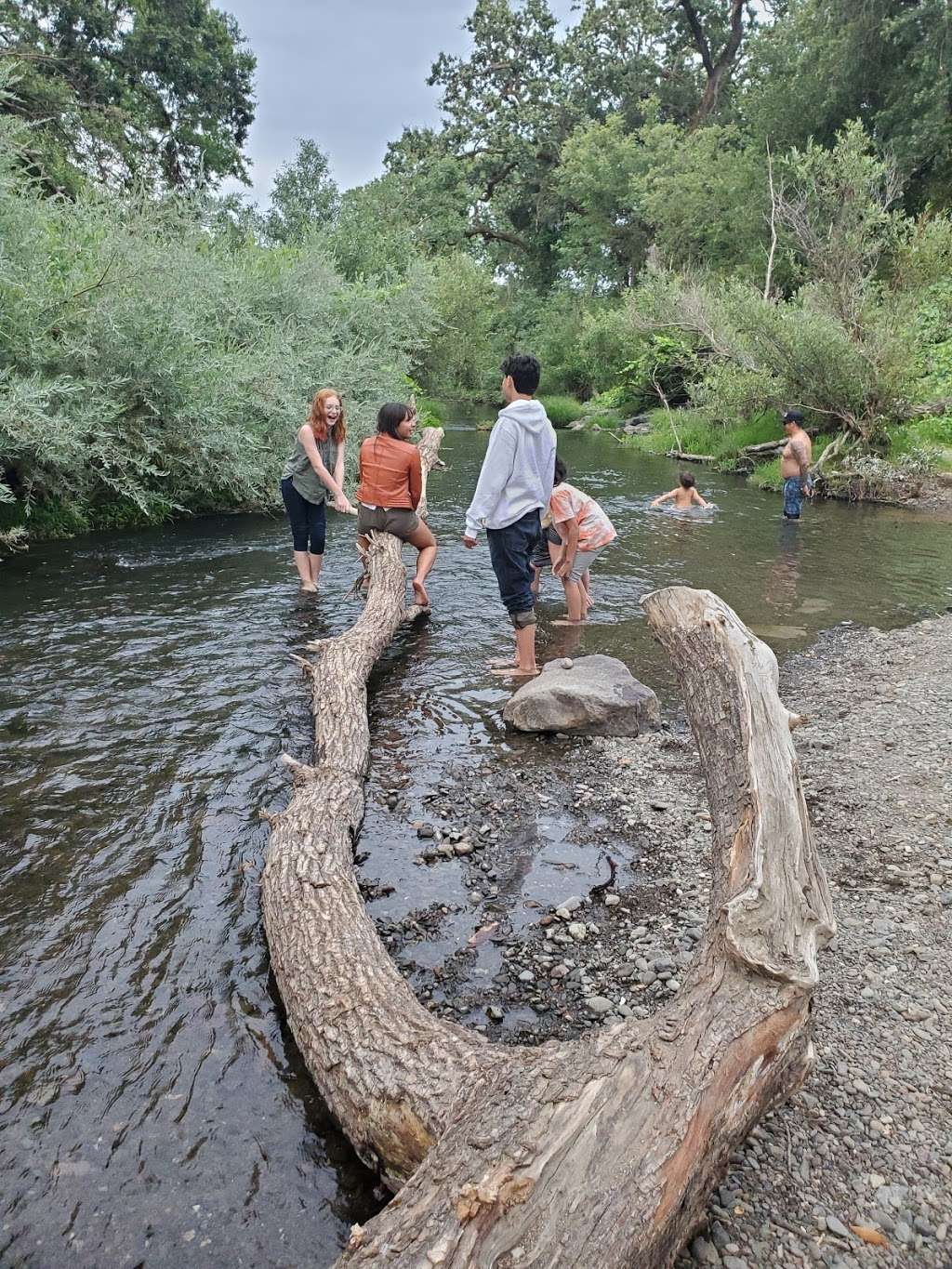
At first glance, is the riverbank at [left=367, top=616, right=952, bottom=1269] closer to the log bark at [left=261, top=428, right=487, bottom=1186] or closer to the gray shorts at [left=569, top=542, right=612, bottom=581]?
the log bark at [left=261, top=428, right=487, bottom=1186]

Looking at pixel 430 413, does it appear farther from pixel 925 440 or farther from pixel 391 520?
pixel 391 520

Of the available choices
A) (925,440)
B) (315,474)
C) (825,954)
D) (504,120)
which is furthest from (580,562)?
(504,120)

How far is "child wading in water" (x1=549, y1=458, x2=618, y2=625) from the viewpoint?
23.3ft

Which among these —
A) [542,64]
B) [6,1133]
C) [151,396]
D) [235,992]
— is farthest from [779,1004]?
[542,64]

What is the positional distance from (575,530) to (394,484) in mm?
1759

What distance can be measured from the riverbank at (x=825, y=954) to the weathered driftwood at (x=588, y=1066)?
26cm

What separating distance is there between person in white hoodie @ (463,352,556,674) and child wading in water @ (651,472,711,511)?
819cm

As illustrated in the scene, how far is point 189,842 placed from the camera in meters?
4.29

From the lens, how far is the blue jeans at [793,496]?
13594 millimetres

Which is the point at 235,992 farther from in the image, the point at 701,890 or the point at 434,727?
the point at 434,727

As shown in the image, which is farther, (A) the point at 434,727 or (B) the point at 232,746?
(A) the point at 434,727

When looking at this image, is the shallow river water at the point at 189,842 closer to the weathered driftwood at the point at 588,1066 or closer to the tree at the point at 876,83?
the weathered driftwood at the point at 588,1066

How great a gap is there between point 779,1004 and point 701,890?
1.54 meters

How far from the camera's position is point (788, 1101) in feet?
8.67
